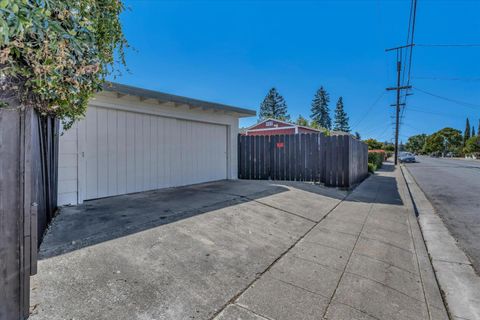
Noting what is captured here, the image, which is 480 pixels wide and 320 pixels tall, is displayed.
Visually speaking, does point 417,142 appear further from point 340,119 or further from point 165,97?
point 165,97

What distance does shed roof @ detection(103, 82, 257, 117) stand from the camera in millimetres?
5066

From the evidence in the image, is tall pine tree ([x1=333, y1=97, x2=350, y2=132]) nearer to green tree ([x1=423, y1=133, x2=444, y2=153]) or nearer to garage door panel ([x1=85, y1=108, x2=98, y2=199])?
green tree ([x1=423, y1=133, x2=444, y2=153])

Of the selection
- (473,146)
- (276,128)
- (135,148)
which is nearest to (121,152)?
(135,148)

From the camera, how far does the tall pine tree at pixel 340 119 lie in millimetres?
51594

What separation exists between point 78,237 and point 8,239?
1.50m

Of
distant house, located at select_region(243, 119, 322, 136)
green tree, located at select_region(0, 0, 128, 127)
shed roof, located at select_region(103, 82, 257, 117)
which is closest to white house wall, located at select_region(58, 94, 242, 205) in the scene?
shed roof, located at select_region(103, 82, 257, 117)

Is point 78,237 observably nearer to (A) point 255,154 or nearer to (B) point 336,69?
(A) point 255,154

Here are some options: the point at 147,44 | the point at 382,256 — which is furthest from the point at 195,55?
the point at 382,256

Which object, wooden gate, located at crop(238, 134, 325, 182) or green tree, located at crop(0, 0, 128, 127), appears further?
wooden gate, located at crop(238, 134, 325, 182)

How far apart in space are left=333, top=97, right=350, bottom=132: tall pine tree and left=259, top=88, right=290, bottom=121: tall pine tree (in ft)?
38.4

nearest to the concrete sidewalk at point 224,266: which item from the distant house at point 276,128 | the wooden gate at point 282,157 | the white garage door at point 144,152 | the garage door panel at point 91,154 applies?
the garage door panel at point 91,154

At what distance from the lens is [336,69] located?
17469 mm

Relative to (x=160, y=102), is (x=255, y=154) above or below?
below

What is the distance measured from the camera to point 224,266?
284cm
